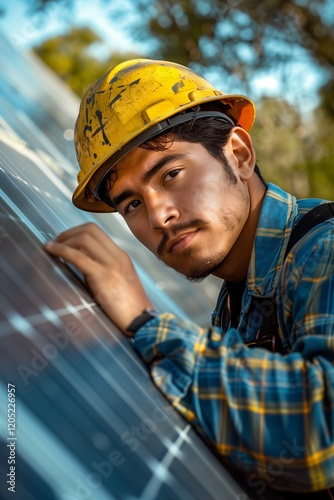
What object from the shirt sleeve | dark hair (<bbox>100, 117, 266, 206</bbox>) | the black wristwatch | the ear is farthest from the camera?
the ear

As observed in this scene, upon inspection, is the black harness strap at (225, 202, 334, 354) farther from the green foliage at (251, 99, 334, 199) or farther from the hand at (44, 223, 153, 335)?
the green foliage at (251, 99, 334, 199)

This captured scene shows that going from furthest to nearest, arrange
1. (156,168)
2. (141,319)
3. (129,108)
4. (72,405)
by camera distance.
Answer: (129,108)
(156,168)
(141,319)
(72,405)

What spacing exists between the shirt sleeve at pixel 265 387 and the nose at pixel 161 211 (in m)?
0.48

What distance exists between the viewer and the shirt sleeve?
1400mm

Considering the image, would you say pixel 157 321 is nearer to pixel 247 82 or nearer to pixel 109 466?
pixel 109 466

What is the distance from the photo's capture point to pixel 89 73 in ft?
85.7

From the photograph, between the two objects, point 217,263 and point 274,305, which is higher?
point 217,263

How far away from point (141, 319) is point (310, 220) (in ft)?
2.07

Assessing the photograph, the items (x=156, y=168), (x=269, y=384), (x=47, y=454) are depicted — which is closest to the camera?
(x=47, y=454)

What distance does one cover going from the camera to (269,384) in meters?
1.45

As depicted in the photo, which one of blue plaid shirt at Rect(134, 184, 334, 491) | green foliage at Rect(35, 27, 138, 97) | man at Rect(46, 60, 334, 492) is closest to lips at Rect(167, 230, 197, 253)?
man at Rect(46, 60, 334, 492)

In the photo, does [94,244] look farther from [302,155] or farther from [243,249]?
[302,155]

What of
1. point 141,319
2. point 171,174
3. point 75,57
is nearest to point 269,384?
point 141,319

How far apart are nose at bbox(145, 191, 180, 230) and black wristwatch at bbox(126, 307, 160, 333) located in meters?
0.42
